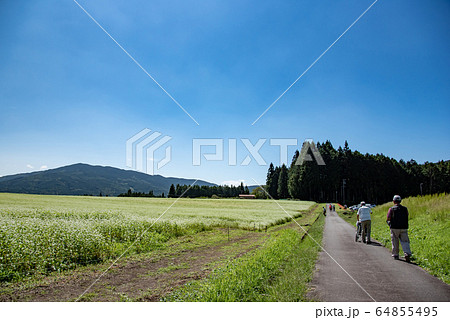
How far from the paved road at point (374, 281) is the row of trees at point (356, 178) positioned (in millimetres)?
74954

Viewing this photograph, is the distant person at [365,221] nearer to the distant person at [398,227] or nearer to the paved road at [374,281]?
the distant person at [398,227]

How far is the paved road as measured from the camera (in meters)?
4.96

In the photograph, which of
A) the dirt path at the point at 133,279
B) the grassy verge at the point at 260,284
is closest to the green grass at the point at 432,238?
the grassy verge at the point at 260,284

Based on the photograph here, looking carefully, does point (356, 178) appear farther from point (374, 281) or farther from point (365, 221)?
point (374, 281)

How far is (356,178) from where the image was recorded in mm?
84500

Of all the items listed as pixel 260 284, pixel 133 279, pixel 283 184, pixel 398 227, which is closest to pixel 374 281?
pixel 260 284

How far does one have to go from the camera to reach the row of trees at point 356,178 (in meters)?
80.9

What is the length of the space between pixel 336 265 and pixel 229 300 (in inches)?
176

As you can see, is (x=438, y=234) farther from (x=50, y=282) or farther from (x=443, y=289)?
(x=50, y=282)

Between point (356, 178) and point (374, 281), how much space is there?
89107 millimetres

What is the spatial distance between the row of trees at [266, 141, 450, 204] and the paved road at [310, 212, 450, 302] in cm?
7495

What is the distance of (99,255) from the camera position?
1019 centimetres

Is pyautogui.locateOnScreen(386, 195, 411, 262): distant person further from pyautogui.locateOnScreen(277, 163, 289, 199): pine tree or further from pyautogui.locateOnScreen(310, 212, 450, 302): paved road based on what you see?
pyautogui.locateOnScreen(277, 163, 289, 199): pine tree
